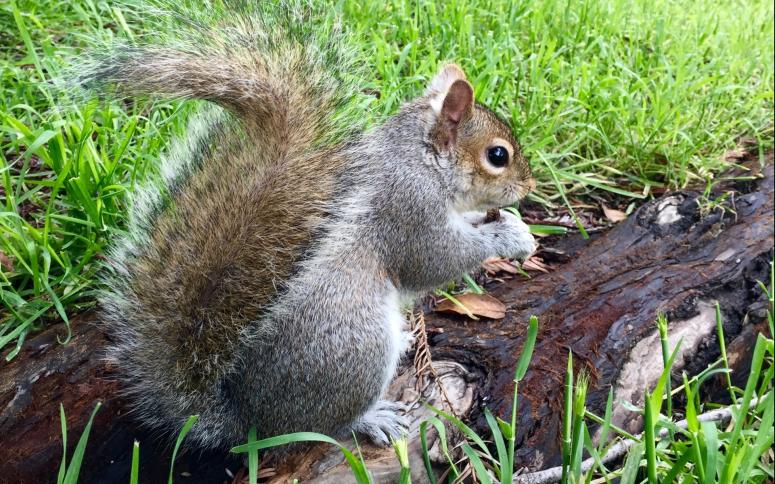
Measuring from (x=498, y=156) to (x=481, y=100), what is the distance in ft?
2.05

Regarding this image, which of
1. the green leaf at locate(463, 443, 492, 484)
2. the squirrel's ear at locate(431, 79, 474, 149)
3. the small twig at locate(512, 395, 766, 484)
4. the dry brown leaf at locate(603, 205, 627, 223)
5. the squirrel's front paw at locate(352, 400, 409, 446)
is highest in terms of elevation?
the squirrel's ear at locate(431, 79, 474, 149)

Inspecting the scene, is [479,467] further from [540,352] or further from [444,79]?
[444,79]

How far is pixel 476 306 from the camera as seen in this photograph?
1.74 m

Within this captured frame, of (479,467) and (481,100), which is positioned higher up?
(481,100)

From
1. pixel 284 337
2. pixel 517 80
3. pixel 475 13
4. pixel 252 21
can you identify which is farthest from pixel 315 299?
pixel 475 13

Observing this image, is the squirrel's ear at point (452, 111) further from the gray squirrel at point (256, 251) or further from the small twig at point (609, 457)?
the small twig at point (609, 457)

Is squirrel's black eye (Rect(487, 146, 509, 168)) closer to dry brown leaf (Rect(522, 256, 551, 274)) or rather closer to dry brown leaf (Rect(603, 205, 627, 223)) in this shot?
dry brown leaf (Rect(522, 256, 551, 274))

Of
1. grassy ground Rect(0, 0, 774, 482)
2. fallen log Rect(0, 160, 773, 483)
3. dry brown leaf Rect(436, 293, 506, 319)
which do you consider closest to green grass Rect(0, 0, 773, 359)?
grassy ground Rect(0, 0, 774, 482)

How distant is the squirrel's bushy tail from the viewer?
1278mm

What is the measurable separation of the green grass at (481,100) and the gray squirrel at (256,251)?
0.75ft

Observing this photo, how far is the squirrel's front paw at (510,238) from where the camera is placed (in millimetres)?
1754

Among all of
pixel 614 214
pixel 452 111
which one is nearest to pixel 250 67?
pixel 452 111

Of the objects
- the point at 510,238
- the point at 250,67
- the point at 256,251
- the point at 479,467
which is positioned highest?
the point at 250,67

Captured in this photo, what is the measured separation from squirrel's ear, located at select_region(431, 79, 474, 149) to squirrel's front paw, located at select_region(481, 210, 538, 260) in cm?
27
